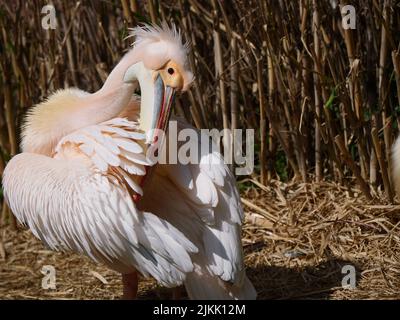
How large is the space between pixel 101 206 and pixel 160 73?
751 mm

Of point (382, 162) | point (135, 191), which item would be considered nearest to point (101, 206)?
point (135, 191)

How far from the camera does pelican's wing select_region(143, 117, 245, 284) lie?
331 cm

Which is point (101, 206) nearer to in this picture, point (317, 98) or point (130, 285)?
point (130, 285)

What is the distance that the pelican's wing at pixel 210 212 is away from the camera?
3314mm

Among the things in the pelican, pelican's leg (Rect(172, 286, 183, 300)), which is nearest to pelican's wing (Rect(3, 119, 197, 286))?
the pelican

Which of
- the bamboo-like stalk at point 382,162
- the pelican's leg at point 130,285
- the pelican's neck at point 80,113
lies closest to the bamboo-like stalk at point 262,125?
the bamboo-like stalk at point 382,162

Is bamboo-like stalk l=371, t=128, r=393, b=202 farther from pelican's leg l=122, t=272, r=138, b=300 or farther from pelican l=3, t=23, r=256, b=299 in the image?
pelican's leg l=122, t=272, r=138, b=300

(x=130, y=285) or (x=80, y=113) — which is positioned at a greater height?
(x=80, y=113)

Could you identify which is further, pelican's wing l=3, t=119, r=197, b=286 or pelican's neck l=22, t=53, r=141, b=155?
pelican's neck l=22, t=53, r=141, b=155

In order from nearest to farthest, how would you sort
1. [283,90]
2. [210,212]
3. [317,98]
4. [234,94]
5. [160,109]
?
[210,212] → [160,109] → [317,98] → [283,90] → [234,94]

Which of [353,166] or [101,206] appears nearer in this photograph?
[101,206]

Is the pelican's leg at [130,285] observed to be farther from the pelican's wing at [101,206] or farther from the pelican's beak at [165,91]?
the pelican's beak at [165,91]

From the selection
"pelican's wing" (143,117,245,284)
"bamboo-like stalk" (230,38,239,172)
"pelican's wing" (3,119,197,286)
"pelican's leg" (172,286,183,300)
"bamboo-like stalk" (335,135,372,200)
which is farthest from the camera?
"bamboo-like stalk" (230,38,239,172)

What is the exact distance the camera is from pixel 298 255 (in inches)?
166
